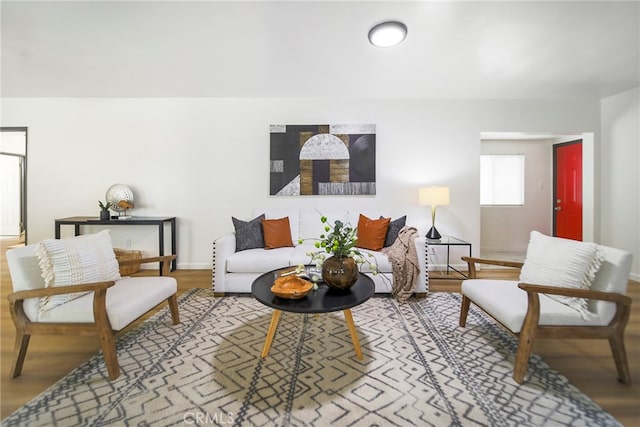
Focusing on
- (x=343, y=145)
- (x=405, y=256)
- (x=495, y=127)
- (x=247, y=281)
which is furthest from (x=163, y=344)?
(x=495, y=127)

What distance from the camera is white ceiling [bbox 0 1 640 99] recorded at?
2.59 metres

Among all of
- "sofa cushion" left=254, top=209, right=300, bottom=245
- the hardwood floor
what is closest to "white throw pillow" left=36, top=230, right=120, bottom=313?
the hardwood floor

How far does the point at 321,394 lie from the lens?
4.77ft

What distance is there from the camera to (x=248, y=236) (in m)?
3.24

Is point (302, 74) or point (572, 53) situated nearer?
point (572, 53)

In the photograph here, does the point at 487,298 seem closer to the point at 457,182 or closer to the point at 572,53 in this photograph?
the point at 457,182

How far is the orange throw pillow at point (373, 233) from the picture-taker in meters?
3.17

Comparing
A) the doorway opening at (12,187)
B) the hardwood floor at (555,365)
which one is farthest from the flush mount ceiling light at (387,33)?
the doorway opening at (12,187)

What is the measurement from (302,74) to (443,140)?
7.32ft

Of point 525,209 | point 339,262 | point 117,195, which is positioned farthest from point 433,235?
point 117,195

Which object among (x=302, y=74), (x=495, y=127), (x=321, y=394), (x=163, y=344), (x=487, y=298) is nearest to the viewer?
(x=321, y=394)

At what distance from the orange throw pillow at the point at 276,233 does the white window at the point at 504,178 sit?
13.9ft

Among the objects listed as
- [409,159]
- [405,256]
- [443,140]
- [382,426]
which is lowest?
[382,426]

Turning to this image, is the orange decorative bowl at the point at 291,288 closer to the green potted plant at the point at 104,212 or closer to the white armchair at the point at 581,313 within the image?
the white armchair at the point at 581,313
